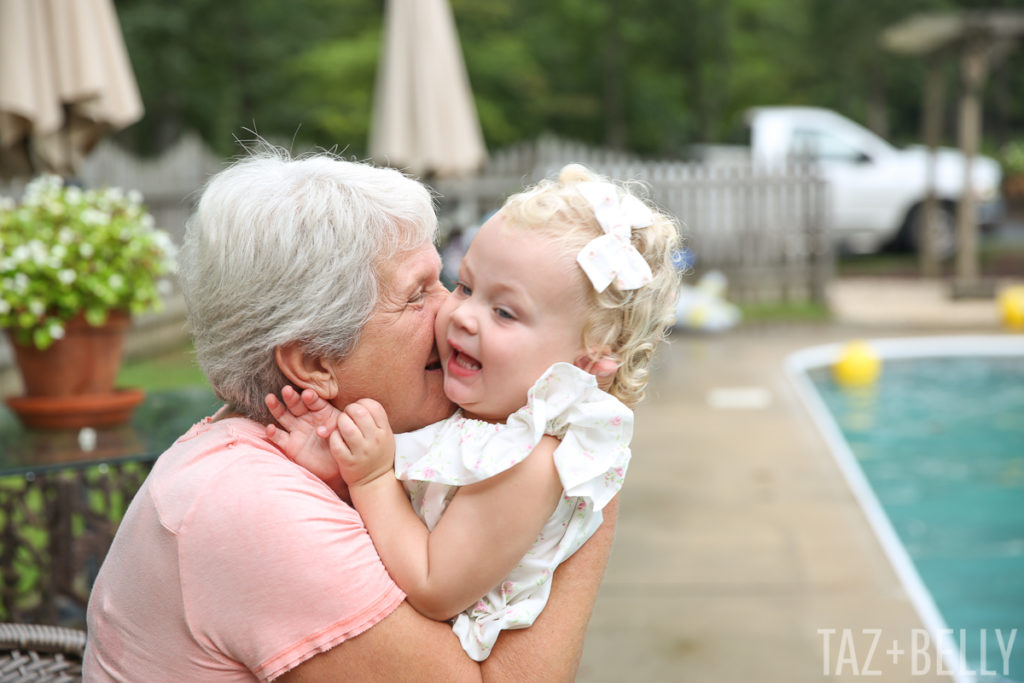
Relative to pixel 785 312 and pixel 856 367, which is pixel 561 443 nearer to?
pixel 856 367

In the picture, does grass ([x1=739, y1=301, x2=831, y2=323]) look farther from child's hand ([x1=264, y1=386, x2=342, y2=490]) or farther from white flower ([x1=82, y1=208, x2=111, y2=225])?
child's hand ([x1=264, y1=386, x2=342, y2=490])

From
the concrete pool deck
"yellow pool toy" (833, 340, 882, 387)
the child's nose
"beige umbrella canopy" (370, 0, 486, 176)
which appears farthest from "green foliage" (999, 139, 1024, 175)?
the child's nose

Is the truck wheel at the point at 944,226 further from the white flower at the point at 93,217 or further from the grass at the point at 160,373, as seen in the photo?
the white flower at the point at 93,217

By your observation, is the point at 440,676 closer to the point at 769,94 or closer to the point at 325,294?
the point at 325,294

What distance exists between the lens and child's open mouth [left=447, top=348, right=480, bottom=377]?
5.77 ft

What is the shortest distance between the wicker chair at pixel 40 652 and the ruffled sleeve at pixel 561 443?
0.90 m

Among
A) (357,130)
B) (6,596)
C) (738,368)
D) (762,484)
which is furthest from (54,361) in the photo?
A: (357,130)

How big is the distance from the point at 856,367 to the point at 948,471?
2259 mm

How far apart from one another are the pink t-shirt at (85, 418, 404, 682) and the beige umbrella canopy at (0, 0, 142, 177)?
391cm

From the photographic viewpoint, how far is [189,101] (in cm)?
2130

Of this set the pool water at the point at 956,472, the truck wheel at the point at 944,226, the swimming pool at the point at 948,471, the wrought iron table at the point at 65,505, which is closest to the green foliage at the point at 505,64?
the truck wheel at the point at 944,226

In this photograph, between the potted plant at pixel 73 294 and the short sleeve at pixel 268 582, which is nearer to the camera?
the short sleeve at pixel 268 582

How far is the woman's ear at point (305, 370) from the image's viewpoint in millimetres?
1697

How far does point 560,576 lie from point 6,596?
2.45 meters
